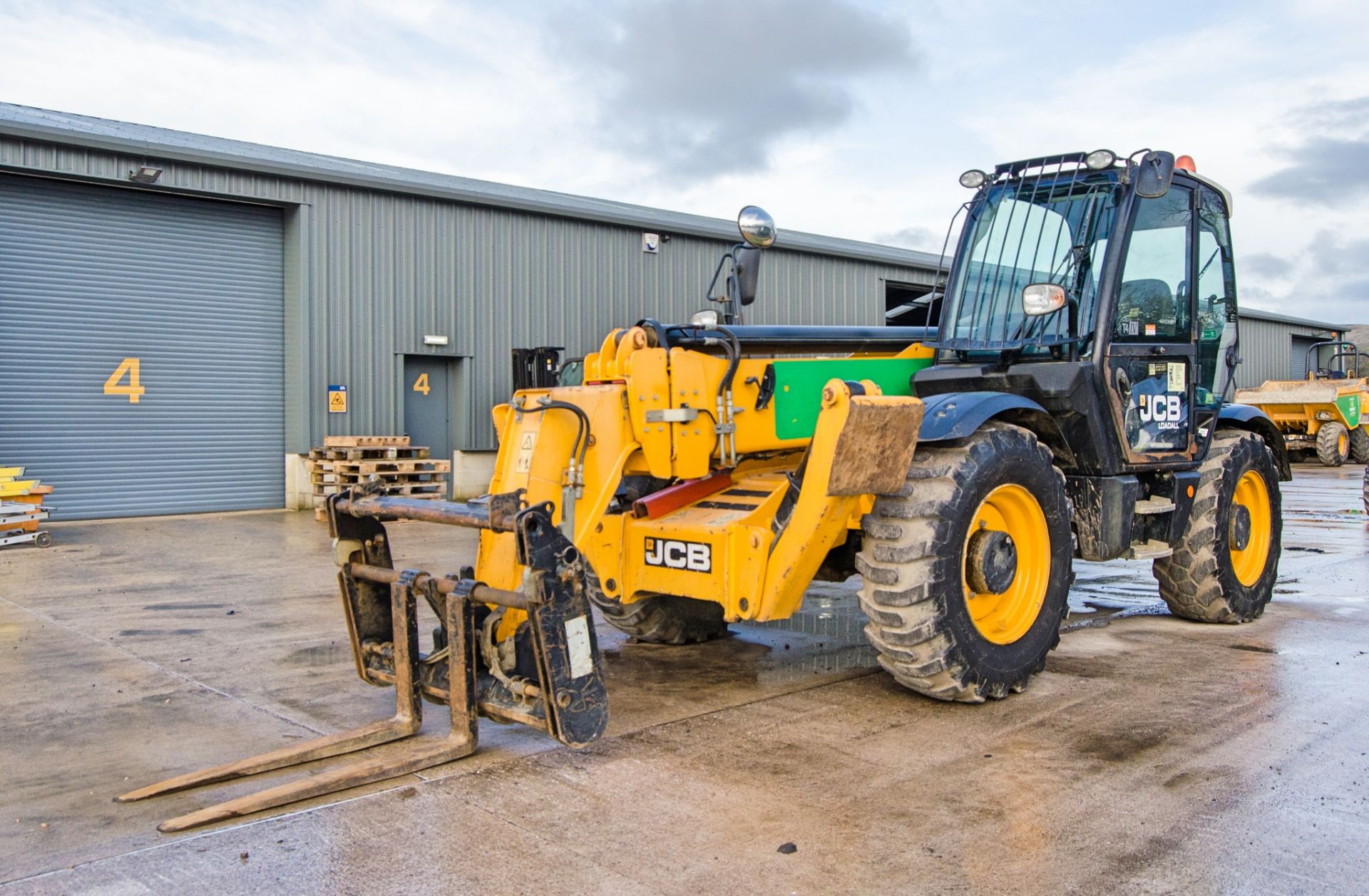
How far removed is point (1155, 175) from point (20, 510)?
1131cm

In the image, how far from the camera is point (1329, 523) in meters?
14.0

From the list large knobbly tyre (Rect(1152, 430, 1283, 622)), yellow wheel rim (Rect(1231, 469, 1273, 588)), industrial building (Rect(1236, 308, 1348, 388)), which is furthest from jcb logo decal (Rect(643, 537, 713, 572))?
industrial building (Rect(1236, 308, 1348, 388))

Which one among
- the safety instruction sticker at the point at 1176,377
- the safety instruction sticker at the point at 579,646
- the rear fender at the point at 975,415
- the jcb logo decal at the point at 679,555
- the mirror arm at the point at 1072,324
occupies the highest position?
the mirror arm at the point at 1072,324

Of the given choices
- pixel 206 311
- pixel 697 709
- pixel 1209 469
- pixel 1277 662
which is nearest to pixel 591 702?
pixel 697 709

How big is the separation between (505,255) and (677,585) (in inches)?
545

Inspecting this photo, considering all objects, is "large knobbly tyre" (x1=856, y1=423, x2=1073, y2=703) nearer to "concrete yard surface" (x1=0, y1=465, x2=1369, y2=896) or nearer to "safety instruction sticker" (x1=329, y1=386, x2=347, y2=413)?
"concrete yard surface" (x1=0, y1=465, x2=1369, y2=896)

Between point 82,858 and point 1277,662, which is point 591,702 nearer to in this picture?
point 82,858

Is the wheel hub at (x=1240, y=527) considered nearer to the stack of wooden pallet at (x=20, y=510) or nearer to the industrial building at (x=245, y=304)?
the stack of wooden pallet at (x=20, y=510)

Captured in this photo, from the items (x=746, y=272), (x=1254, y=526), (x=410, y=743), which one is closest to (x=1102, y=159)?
(x=746, y=272)

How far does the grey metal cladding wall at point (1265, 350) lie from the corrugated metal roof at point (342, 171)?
20.3 metres

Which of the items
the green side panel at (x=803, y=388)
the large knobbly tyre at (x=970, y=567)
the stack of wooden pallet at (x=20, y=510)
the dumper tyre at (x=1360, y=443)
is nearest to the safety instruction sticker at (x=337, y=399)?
the stack of wooden pallet at (x=20, y=510)

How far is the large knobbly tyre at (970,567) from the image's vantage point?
204 inches

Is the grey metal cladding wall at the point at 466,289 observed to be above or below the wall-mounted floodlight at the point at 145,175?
below

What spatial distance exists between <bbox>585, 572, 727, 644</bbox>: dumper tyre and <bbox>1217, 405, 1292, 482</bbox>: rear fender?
146 inches
